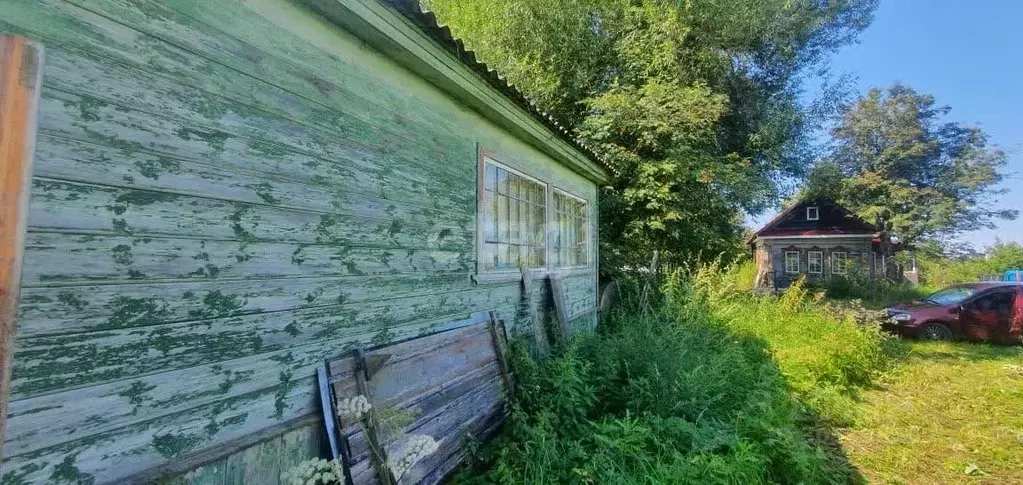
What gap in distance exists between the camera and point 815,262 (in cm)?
2342

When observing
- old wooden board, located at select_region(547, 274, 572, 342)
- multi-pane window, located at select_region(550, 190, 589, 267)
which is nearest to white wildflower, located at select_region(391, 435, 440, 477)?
old wooden board, located at select_region(547, 274, 572, 342)

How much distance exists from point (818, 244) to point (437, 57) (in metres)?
25.9

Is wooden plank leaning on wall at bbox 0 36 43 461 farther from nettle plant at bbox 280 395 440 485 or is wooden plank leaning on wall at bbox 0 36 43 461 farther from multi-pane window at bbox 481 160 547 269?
multi-pane window at bbox 481 160 547 269

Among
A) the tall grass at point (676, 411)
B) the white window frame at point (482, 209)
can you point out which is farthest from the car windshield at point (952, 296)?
the white window frame at point (482, 209)

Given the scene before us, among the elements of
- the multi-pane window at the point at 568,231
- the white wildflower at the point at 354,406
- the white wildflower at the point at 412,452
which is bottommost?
the white wildflower at the point at 412,452

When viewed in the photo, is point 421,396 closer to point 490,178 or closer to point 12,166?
point 490,178

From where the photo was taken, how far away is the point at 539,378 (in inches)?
154

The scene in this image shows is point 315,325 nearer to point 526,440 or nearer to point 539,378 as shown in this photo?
point 526,440

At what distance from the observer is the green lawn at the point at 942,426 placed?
3.83m

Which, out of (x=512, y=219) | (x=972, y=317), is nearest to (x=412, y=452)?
(x=512, y=219)

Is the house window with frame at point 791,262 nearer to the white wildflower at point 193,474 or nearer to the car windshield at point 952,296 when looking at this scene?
the car windshield at point 952,296

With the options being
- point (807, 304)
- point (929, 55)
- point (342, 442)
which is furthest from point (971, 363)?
point (929, 55)

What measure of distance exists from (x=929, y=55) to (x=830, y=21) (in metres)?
11.8

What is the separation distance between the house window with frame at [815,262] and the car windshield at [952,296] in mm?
14358
